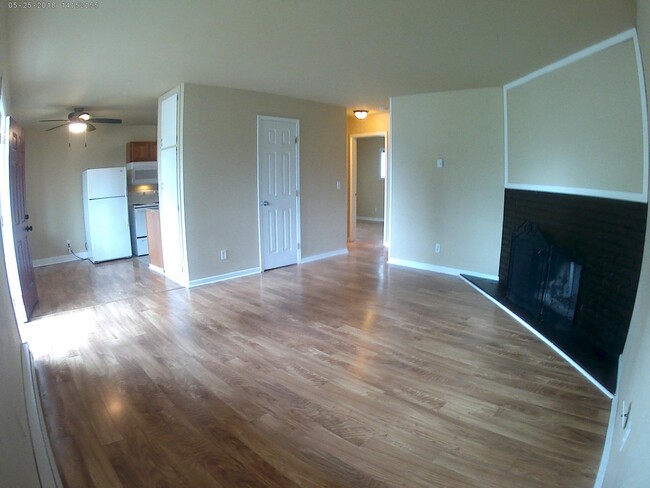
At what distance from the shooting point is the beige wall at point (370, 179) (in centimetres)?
1137

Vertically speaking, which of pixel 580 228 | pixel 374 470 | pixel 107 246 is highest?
pixel 580 228

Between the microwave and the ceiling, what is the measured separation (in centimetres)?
228

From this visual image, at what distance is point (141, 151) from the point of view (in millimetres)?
7324

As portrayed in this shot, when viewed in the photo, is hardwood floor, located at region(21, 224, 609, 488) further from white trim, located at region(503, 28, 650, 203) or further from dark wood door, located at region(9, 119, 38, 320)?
white trim, located at region(503, 28, 650, 203)

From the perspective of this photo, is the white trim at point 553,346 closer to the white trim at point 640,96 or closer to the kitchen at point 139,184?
the white trim at point 640,96

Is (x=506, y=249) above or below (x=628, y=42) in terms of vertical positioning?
below

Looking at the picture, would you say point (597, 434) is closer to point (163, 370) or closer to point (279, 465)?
point (279, 465)

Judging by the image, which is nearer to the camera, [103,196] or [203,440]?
[203,440]

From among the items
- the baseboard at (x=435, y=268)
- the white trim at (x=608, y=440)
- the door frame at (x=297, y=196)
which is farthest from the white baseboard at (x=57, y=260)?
the white trim at (x=608, y=440)

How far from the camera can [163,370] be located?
2912 mm

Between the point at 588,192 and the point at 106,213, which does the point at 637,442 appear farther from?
the point at 106,213

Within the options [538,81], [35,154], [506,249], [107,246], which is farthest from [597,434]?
[35,154]

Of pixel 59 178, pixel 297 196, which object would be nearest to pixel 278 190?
pixel 297 196

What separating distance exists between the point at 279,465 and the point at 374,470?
18.3 inches
